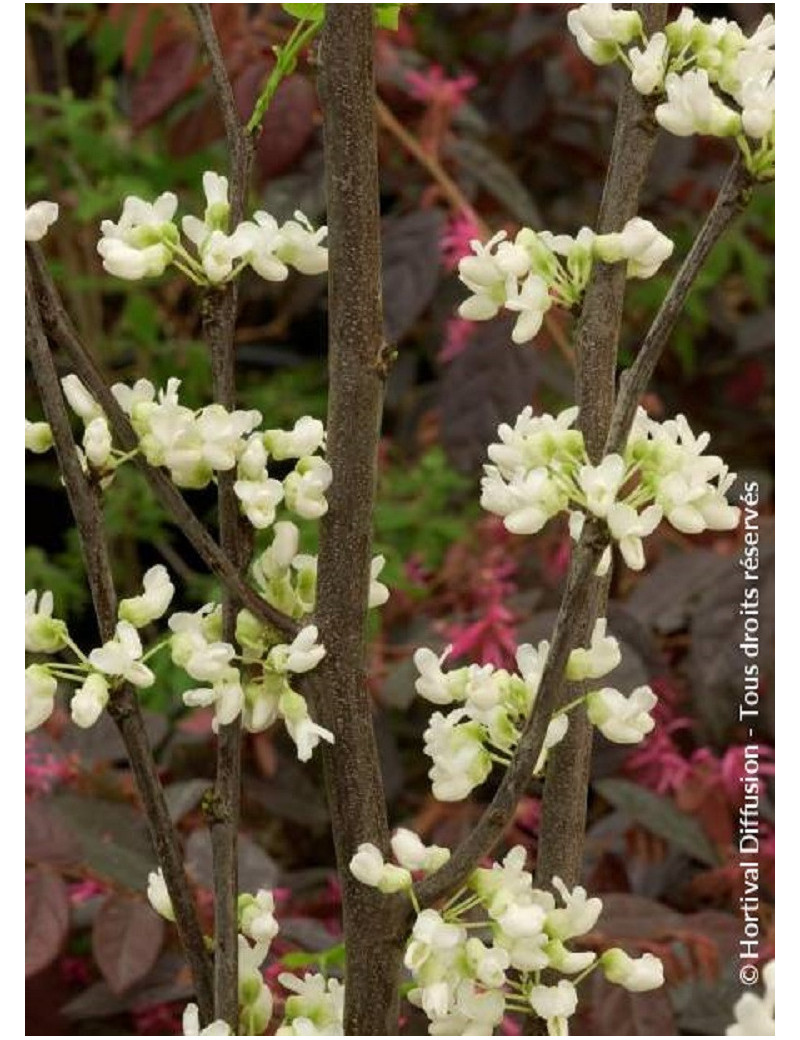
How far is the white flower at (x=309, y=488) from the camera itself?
0.47 m

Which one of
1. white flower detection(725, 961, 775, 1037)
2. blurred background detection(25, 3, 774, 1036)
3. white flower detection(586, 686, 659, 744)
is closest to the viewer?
white flower detection(725, 961, 775, 1037)

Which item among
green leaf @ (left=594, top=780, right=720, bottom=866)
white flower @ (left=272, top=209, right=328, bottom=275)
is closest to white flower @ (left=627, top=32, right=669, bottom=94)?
white flower @ (left=272, top=209, right=328, bottom=275)

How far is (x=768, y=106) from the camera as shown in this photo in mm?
437

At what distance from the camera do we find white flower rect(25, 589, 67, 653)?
1.58 ft

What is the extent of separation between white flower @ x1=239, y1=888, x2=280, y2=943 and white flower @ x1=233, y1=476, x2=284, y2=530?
0.13 m

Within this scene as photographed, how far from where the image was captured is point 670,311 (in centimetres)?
44

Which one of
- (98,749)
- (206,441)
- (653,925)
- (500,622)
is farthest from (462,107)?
(206,441)

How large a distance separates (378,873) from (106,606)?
11 centimetres

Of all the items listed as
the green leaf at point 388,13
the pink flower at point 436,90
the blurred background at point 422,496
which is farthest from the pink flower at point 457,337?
the green leaf at point 388,13

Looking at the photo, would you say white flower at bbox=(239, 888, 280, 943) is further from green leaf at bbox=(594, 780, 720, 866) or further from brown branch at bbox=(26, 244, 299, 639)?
green leaf at bbox=(594, 780, 720, 866)

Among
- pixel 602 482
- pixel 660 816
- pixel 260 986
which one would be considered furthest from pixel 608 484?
pixel 660 816

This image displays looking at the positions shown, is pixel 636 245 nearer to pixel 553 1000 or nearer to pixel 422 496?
pixel 553 1000

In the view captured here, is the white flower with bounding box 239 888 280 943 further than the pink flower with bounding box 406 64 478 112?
No

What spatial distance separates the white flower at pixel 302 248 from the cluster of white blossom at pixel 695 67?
0.32 ft
